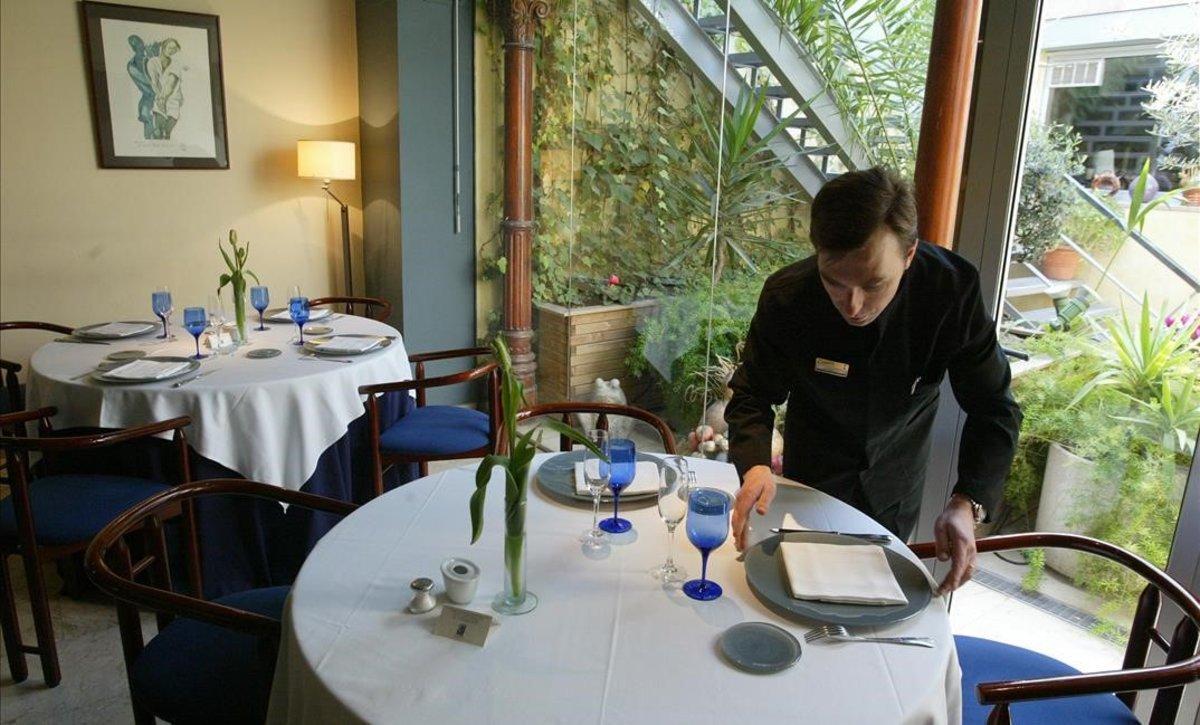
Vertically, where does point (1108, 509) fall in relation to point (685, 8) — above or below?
below

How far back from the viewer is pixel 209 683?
1404mm

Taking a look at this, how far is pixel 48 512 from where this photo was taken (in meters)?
2.15

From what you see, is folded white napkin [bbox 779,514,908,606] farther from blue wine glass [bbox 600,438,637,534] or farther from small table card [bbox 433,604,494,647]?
small table card [bbox 433,604,494,647]

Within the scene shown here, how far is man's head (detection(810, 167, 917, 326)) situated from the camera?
4.49ft

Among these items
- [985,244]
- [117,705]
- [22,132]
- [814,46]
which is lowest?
[117,705]

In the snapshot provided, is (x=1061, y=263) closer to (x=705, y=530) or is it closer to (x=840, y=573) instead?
(x=840, y=573)

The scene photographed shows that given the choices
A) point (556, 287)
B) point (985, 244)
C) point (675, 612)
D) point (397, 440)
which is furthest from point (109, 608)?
point (985, 244)

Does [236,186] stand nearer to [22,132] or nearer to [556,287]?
[22,132]

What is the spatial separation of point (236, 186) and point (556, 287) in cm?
189

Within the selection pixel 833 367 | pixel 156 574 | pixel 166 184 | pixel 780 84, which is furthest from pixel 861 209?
pixel 166 184

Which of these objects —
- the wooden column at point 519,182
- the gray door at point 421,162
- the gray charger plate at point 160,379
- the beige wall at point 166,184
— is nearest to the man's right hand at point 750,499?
the gray charger plate at point 160,379

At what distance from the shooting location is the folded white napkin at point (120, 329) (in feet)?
9.83

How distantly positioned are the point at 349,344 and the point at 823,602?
2200 millimetres

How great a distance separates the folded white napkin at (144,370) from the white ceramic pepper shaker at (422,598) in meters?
1.67
